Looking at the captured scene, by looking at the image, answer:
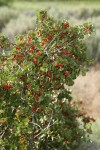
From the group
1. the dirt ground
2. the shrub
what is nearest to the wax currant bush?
the dirt ground

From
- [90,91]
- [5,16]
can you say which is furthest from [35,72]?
[5,16]

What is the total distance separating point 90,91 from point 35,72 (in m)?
7.41

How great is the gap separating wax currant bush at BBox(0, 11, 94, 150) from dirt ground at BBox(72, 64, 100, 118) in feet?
18.7

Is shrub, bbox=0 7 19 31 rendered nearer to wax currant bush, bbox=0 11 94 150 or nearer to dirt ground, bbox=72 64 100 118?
dirt ground, bbox=72 64 100 118

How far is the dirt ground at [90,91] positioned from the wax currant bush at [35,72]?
18.7 feet

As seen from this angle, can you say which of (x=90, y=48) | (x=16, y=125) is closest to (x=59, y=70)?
(x=16, y=125)

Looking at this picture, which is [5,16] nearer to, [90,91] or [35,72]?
[90,91]

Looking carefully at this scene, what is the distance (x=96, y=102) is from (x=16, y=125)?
7.07 m

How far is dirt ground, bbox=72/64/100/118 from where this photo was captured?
12.4m

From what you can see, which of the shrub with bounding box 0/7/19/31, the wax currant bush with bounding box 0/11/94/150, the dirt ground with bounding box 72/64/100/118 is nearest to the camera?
the wax currant bush with bounding box 0/11/94/150

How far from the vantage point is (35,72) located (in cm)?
610

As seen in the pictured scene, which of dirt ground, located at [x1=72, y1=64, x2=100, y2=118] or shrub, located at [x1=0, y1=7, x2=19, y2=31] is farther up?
shrub, located at [x1=0, y1=7, x2=19, y2=31]

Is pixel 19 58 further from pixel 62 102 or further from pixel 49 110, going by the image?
pixel 62 102

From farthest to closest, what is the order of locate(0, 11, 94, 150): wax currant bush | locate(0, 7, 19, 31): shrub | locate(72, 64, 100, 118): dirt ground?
locate(0, 7, 19, 31): shrub, locate(72, 64, 100, 118): dirt ground, locate(0, 11, 94, 150): wax currant bush
